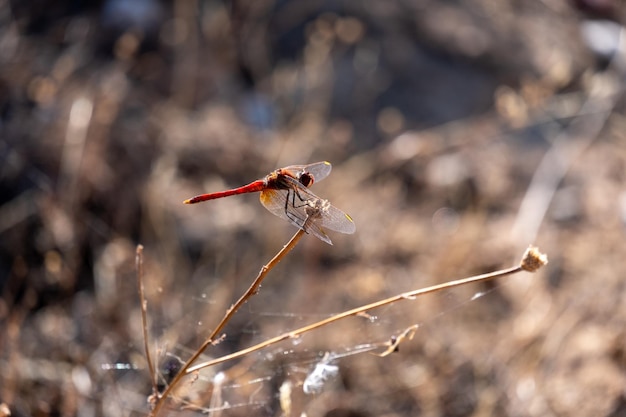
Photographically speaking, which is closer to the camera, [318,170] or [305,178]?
[305,178]

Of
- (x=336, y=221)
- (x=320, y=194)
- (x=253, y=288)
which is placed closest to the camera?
(x=253, y=288)

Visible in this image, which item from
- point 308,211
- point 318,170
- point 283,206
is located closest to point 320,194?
point 318,170

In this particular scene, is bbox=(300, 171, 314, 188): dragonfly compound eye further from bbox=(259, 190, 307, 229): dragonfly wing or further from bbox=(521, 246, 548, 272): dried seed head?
bbox=(521, 246, 548, 272): dried seed head

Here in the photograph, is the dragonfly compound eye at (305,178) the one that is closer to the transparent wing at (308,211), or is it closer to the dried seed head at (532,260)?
the transparent wing at (308,211)

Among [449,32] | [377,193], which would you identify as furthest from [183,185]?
[449,32]

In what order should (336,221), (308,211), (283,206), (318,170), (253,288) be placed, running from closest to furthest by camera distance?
(253,288), (308,211), (336,221), (283,206), (318,170)

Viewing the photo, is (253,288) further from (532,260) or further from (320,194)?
(320,194)

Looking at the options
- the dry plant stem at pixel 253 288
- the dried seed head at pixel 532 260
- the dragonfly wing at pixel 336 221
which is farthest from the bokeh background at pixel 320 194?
the dried seed head at pixel 532 260
